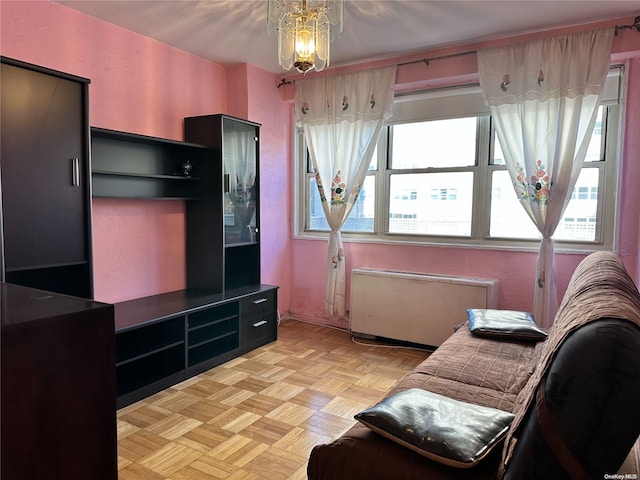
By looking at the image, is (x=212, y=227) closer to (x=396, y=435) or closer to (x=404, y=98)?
(x=404, y=98)

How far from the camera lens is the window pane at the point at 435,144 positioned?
3743 millimetres

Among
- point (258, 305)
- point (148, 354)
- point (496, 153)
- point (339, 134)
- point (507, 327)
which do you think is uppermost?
point (339, 134)

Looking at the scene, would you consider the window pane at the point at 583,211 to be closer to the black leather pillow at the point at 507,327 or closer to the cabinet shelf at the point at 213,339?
the black leather pillow at the point at 507,327

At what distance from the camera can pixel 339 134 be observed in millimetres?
4078

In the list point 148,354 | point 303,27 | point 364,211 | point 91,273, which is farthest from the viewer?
point 364,211

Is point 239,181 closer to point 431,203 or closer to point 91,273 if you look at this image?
point 91,273

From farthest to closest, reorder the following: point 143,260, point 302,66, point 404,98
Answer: point 404,98 → point 143,260 → point 302,66

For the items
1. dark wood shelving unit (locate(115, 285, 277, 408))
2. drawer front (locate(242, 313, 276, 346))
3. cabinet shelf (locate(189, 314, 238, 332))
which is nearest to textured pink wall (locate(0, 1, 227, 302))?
dark wood shelving unit (locate(115, 285, 277, 408))

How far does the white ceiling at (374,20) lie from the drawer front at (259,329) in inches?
89.3

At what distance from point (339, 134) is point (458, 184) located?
3.82ft

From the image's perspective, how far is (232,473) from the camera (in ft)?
6.74

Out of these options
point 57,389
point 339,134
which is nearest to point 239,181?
point 339,134

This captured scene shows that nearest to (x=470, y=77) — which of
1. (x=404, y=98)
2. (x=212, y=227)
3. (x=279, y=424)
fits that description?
(x=404, y=98)

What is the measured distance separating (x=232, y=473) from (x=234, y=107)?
10.3ft
